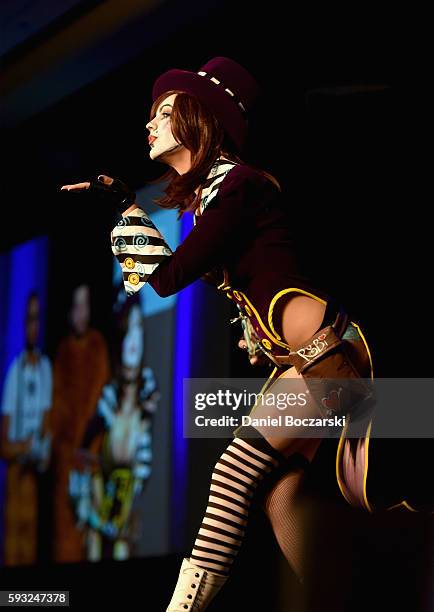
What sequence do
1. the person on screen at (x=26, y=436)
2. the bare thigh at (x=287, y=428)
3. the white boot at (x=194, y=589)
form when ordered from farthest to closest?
the person on screen at (x=26, y=436), the bare thigh at (x=287, y=428), the white boot at (x=194, y=589)

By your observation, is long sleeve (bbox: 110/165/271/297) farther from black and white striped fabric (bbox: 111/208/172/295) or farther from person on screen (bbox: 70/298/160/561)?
person on screen (bbox: 70/298/160/561)

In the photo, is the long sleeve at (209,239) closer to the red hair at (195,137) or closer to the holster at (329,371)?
the red hair at (195,137)

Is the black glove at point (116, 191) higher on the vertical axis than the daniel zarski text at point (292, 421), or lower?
higher

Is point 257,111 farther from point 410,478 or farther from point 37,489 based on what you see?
point 37,489

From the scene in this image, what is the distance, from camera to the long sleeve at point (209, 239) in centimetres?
172

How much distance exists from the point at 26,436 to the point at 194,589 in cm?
330

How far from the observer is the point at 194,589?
1653 mm

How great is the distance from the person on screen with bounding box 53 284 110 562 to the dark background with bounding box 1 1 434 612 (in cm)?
108

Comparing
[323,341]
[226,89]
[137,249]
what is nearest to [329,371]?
[323,341]

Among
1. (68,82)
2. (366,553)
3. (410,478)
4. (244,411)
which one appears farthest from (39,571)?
(68,82)

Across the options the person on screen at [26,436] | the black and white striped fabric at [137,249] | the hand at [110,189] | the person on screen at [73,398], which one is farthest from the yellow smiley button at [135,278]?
the person on screen at [26,436]

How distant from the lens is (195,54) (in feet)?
10.5

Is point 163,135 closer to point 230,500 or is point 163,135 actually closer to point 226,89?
point 226,89

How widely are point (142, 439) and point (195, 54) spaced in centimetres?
169
